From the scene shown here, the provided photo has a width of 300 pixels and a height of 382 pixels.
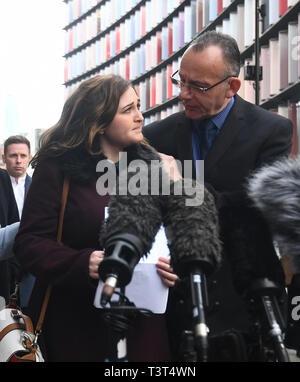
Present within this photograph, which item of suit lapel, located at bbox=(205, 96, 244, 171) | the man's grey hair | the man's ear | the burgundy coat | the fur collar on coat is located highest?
the man's grey hair

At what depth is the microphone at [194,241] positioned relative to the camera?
1529mm

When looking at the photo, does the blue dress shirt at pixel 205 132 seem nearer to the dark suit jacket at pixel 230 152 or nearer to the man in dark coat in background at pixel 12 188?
the dark suit jacket at pixel 230 152

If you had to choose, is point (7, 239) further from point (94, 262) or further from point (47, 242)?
point (94, 262)

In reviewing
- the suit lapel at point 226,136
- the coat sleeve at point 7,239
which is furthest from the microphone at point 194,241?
the coat sleeve at point 7,239

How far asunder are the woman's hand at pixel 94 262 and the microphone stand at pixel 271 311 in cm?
54

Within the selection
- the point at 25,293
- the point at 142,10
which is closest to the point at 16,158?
the point at 25,293

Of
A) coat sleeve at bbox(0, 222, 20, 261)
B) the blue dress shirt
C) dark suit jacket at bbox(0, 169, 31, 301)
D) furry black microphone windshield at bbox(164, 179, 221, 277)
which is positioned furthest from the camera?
dark suit jacket at bbox(0, 169, 31, 301)

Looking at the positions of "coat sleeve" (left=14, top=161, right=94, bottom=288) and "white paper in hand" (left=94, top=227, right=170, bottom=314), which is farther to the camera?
"coat sleeve" (left=14, top=161, right=94, bottom=288)

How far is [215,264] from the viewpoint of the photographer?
5.24 ft

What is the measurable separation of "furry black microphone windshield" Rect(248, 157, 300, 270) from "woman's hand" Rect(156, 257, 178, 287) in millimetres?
352

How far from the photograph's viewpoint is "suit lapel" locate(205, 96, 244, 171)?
253 cm

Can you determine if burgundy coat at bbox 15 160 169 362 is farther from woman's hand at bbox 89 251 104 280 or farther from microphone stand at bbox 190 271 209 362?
microphone stand at bbox 190 271 209 362

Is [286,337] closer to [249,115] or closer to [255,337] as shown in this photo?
[255,337]

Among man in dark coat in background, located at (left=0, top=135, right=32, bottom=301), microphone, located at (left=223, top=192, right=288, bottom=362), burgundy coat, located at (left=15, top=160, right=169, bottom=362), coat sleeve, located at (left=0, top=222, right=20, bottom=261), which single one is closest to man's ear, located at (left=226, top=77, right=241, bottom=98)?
burgundy coat, located at (left=15, top=160, right=169, bottom=362)
